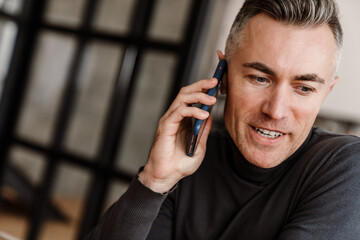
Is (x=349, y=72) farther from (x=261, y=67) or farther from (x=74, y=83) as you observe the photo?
(x=261, y=67)

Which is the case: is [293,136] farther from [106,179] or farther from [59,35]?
[59,35]

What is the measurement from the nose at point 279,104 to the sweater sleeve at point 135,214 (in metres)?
0.37

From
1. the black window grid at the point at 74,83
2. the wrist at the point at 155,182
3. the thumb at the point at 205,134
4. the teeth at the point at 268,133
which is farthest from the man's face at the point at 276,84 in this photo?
the black window grid at the point at 74,83

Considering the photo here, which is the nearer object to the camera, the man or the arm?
the man

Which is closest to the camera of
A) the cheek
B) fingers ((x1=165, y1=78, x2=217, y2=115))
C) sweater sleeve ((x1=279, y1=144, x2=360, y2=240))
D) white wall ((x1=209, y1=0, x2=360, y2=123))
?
sweater sleeve ((x1=279, y1=144, x2=360, y2=240))

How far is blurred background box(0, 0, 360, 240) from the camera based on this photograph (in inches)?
97.6

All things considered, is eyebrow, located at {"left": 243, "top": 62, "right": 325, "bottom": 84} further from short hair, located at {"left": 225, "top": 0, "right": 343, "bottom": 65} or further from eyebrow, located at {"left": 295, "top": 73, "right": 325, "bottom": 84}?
short hair, located at {"left": 225, "top": 0, "right": 343, "bottom": 65}

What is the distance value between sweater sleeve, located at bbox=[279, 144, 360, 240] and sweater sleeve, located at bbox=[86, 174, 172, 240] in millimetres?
349

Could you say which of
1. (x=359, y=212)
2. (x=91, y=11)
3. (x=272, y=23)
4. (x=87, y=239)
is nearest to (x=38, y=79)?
(x=91, y=11)

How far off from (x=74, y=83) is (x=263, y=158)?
194cm

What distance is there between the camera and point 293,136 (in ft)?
3.65

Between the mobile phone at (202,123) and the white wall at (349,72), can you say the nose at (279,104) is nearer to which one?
the mobile phone at (202,123)

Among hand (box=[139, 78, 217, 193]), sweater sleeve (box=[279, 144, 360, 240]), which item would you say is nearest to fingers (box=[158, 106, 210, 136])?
hand (box=[139, 78, 217, 193])

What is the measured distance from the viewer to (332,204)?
997mm
